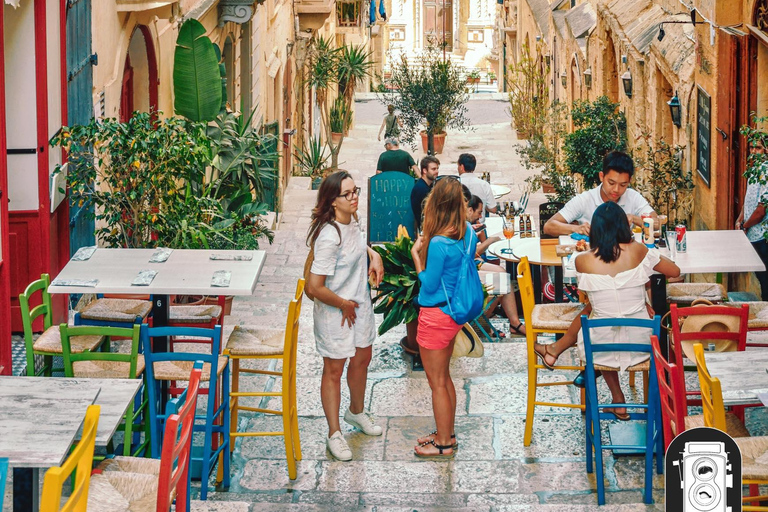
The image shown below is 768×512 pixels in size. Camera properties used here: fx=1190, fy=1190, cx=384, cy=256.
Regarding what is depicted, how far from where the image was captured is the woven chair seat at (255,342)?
7184 mm

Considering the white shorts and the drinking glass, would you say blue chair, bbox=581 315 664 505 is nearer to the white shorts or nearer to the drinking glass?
the white shorts

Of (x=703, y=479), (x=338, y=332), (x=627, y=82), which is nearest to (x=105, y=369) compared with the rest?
(x=338, y=332)

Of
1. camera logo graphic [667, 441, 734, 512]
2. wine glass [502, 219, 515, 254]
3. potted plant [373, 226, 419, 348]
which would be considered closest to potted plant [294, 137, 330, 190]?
wine glass [502, 219, 515, 254]

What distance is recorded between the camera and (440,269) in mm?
7086

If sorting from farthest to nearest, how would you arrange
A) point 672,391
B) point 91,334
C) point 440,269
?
1. point 440,269
2. point 91,334
3. point 672,391

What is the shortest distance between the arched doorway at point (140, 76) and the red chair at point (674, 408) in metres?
7.60

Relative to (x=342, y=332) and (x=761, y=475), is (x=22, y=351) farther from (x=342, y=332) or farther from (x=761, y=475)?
(x=761, y=475)

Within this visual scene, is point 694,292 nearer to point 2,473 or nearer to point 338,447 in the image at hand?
point 338,447

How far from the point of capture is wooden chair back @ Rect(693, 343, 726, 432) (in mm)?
5391

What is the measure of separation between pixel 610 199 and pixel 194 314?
320cm

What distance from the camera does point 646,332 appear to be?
709 cm

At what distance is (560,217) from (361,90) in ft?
107

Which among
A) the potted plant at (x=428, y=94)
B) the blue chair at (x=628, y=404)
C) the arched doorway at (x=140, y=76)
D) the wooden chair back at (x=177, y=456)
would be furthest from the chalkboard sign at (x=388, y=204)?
the potted plant at (x=428, y=94)

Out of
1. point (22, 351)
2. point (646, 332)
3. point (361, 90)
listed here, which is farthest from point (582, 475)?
point (361, 90)
